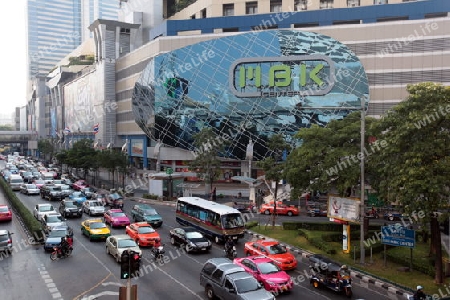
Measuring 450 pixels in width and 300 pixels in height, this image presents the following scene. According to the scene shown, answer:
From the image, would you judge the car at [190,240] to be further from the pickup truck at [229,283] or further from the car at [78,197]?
the car at [78,197]

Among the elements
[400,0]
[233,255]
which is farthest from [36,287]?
[400,0]

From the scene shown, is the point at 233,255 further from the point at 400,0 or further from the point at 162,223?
the point at 400,0

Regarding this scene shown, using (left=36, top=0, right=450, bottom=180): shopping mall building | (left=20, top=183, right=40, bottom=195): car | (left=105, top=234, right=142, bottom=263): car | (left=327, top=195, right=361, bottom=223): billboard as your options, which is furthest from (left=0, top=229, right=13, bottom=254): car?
(left=36, top=0, right=450, bottom=180): shopping mall building

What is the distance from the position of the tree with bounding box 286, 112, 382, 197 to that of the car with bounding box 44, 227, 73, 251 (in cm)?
1580

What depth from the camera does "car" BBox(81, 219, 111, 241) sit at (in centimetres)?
2986

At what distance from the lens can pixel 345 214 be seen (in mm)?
25328

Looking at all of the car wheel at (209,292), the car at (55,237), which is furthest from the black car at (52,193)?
the car wheel at (209,292)

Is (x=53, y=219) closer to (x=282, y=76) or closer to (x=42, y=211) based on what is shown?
(x=42, y=211)

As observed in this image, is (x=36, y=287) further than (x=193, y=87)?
No

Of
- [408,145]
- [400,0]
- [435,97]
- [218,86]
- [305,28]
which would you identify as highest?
[400,0]

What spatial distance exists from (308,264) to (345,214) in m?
3.70

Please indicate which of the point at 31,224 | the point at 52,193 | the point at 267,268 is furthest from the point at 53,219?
the point at 267,268

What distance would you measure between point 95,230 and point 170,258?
7485 millimetres

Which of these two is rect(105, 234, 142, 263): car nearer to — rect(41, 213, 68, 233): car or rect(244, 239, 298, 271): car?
rect(244, 239, 298, 271): car
